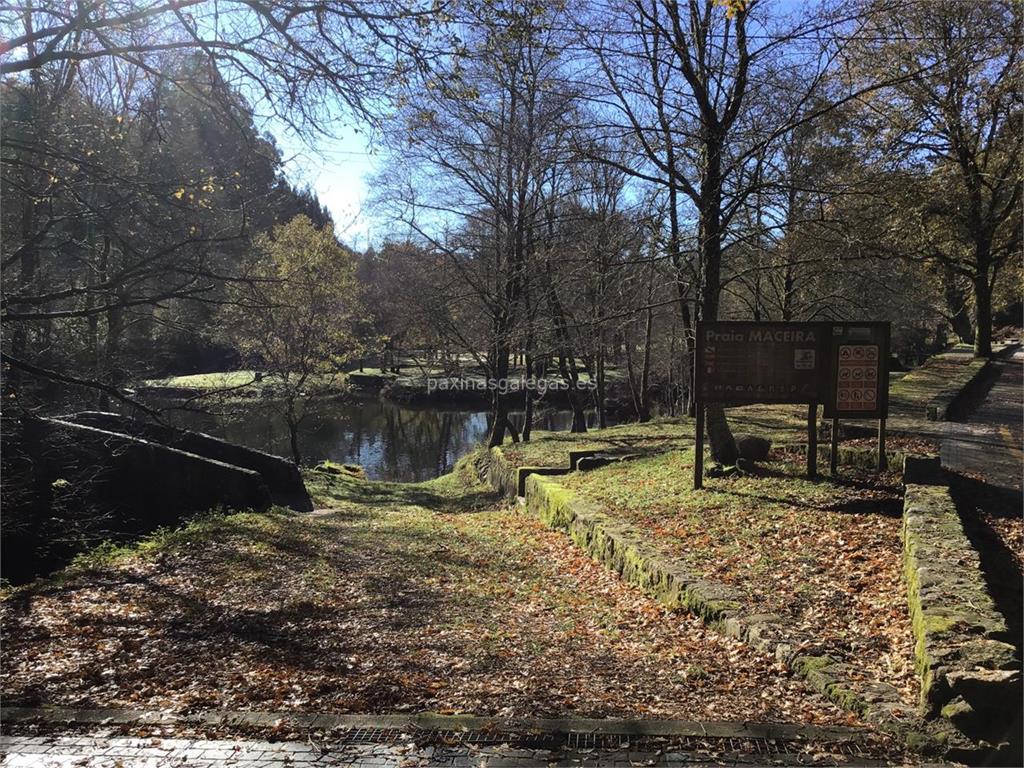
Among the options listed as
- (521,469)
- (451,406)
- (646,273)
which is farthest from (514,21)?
(451,406)

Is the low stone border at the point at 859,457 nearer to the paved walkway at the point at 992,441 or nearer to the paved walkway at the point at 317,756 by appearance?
the paved walkway at the point at 992,441

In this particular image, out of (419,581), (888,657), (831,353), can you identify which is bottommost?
(419,581)

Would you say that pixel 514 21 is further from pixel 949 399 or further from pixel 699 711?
pixel 949 399

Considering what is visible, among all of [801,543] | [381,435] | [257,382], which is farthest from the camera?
[381,435]

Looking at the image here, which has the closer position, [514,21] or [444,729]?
[444,729]

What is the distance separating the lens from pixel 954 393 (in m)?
14.7

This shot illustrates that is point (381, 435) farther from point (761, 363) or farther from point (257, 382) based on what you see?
point (761, 363)

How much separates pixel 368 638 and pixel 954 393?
14.0 m

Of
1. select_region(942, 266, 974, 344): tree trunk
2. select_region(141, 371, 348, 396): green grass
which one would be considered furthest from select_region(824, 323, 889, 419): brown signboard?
select_region(942, 266, 974, 344): tree trunk

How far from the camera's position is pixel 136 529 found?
9750 millimetres

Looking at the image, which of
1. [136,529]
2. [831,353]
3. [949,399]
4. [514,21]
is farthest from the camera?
Result: [949,399]

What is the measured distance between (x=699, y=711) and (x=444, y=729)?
1.40m

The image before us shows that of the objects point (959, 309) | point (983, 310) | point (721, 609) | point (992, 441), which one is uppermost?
point (959, 309)

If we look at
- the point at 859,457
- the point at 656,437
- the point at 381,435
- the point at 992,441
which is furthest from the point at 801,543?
the point at 381,435
